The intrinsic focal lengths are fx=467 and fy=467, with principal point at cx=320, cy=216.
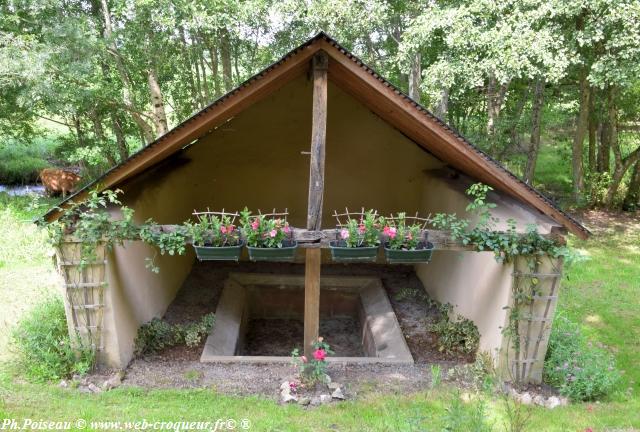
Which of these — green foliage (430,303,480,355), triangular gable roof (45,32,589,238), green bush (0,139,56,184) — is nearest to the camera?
triangular gable roof (45,32,589,238)

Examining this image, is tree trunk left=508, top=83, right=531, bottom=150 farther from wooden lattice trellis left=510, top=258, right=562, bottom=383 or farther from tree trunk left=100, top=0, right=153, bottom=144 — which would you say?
tree trunk left=100, top=0, right=153, bottom=144

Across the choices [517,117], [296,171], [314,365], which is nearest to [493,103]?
[517,117]

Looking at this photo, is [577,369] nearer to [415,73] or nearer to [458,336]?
[458,336]

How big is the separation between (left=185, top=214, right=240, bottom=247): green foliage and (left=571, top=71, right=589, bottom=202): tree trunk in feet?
30.0

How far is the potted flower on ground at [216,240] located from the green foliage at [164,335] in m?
1.77

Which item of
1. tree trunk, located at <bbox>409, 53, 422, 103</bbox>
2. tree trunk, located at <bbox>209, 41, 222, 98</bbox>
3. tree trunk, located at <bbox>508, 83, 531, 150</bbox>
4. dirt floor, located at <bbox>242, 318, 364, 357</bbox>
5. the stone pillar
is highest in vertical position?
tree trunk, located at <bbox>209, 41, 222, 98</bbox>

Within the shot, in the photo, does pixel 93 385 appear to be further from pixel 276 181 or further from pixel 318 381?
pixel 276 181

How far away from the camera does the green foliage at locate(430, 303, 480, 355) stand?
217 inches

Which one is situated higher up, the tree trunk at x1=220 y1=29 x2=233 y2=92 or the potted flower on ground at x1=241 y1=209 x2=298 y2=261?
the tree trunk at x1=220 y1=29 x2=233 y2=92

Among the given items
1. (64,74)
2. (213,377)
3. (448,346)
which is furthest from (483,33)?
(64,74)

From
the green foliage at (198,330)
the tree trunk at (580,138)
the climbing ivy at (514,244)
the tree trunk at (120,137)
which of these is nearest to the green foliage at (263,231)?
the climbing ivy at (514,244)

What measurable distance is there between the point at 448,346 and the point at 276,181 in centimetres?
463

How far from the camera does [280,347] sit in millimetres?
7094

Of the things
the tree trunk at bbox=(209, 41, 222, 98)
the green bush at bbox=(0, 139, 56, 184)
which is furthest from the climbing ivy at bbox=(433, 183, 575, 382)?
the green bush at bbox=(0, 139, 56, 184)
